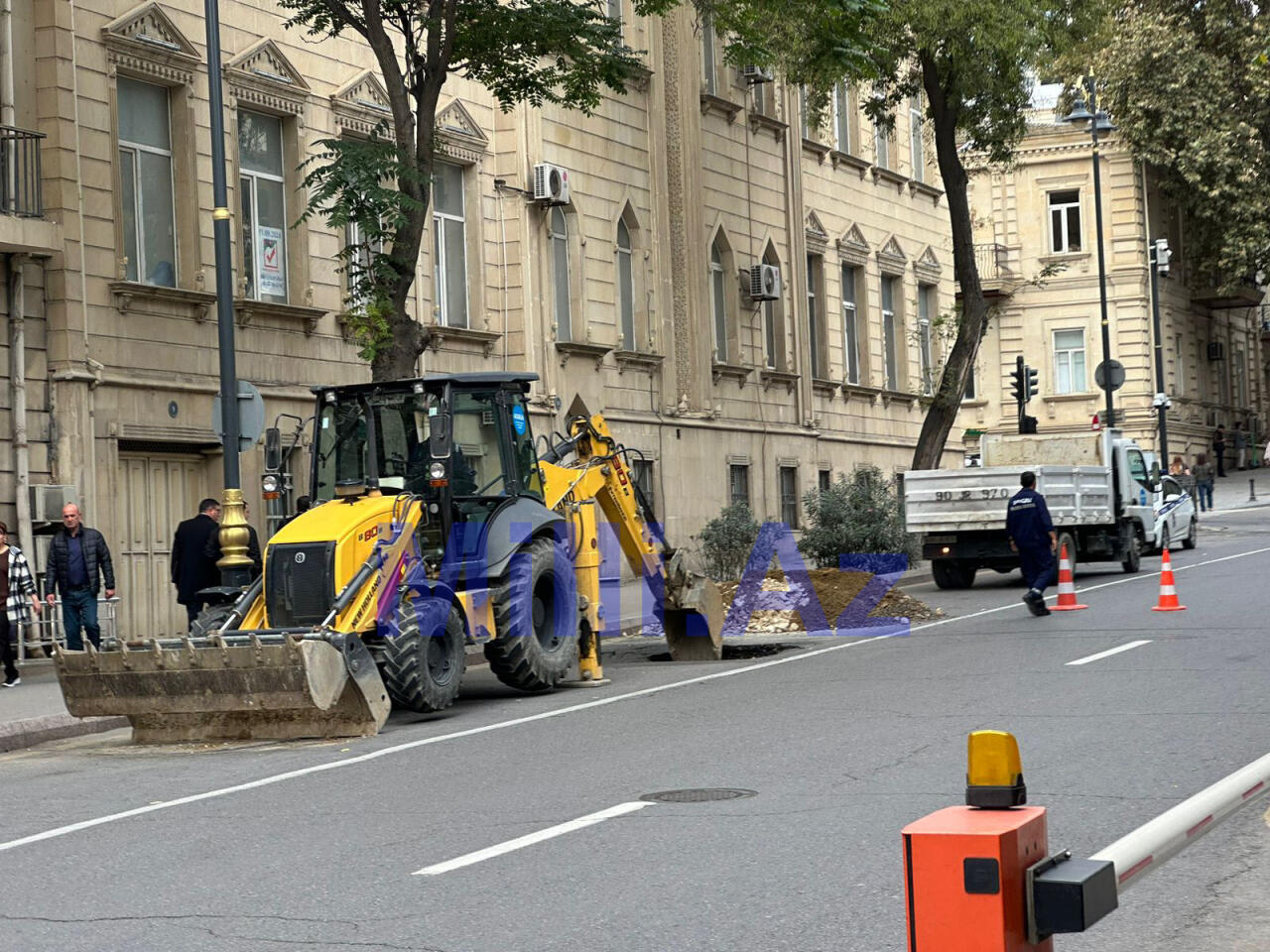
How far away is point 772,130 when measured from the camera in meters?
37.1

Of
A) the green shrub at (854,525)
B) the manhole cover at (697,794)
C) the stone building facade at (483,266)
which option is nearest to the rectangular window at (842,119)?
the stone building facade at (483,266)

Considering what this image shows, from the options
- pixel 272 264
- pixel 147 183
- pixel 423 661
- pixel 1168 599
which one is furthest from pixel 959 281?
pixel 423 661

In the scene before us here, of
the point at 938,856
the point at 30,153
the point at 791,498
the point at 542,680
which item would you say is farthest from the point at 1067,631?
the point at 791,498

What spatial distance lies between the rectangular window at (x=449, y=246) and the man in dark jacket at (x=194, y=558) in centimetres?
859

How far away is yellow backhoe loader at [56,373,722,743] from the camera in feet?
43.7

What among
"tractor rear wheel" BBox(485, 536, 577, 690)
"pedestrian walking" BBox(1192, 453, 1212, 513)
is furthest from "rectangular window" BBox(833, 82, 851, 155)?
"tractor rear wheel" BBox(485, 536, 577, 690)

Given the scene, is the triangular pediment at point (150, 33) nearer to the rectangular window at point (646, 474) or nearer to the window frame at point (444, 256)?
the window frame at point (444, 256)

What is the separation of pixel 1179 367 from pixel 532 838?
58.9m

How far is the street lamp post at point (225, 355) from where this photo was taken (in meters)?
17.5

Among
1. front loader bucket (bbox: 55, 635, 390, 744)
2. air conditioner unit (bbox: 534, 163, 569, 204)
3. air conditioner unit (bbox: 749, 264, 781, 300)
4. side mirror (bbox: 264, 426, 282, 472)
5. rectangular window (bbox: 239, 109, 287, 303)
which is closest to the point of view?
front loader bucket (bbox: 55, 635, 390, 744)

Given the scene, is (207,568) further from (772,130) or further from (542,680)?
(772,130)

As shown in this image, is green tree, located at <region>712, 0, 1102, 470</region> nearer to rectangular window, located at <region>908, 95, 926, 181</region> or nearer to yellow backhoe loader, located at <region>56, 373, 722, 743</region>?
rectangular window, located at <region>908, 95, 926, 181</region>

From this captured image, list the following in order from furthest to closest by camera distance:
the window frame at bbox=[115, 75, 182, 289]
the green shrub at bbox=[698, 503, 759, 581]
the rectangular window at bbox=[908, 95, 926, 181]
Answer: the rectangular window at bbox=[908, 95, 926, 181], the green shrub at bbox=[698, 503, 759, 581], the window frame at bbox=[115, 75, 182, 289]

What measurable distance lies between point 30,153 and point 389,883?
1394 centimetres
